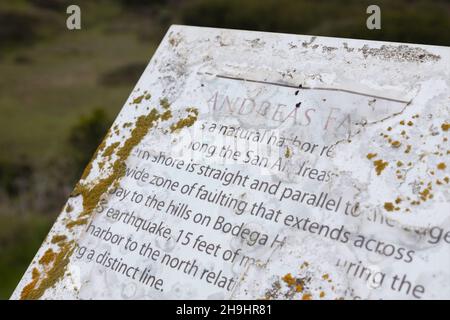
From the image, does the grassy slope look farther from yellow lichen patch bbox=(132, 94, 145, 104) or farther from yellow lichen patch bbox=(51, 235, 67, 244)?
yellow lichen patch bbox=(132, 94, 145, 104)

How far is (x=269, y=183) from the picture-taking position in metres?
2.25

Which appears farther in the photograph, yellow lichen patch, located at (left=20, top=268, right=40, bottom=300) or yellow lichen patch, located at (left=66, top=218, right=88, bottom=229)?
yellow lichen patch, located at (left=66, top=218, right=88, bottom=229)

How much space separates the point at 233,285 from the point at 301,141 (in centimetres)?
74

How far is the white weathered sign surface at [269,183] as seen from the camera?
1945 mm

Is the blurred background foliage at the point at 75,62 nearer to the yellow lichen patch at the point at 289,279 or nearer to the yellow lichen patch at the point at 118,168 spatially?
the yellow lichen patch at the point at 118,168

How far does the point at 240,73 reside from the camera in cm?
264

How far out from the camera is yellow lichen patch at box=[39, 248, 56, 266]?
2.56 meters

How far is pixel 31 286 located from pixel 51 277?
132 mm

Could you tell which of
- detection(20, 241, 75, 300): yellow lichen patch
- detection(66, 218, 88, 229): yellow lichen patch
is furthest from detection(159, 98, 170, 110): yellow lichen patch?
detection(20, 241, 75, 300): yellow lichen patch

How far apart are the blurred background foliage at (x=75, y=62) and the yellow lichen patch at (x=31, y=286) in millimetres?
3041

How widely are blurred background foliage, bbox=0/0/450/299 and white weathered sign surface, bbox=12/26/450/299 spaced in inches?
133

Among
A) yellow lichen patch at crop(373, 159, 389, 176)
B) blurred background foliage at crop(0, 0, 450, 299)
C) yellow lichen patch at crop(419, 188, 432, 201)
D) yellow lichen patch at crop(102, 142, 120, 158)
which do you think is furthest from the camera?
blurred background foliage at crop(0, 0, 450, 299)

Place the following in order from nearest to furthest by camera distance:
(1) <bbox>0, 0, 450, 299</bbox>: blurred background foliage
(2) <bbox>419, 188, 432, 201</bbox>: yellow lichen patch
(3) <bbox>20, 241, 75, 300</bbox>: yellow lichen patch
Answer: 1. (2) <bbox>419, 188, 432, 201</bbox>: yellow lichen patch
2. (3) <bbox>20, 241, 75, 300</bbox>: yellow lichen patch
3. (1) <bbox>0, 0, 450, 299</bbox>: blurred background foliage

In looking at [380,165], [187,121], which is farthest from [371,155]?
[187,121]
